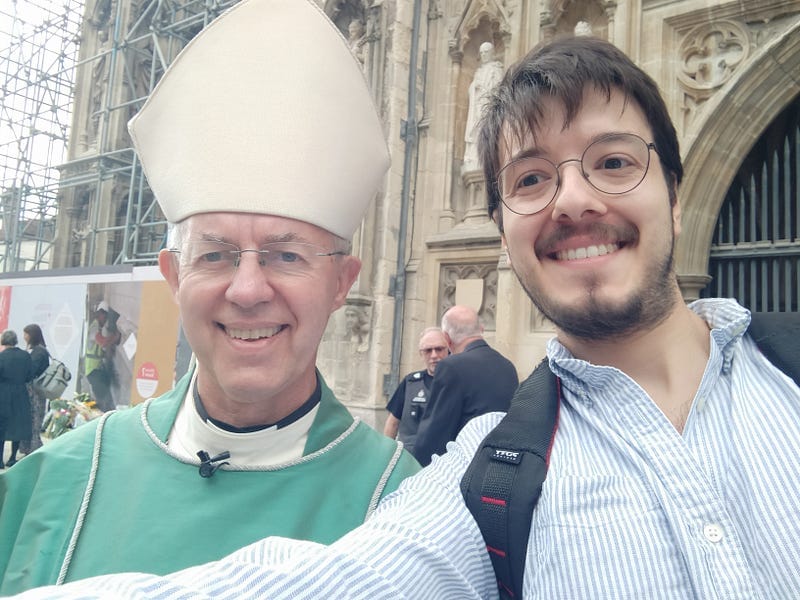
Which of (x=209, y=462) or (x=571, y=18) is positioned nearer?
(x=209, y=462)

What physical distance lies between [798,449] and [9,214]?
613 inches

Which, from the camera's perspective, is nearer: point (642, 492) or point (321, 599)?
point (321, 599)

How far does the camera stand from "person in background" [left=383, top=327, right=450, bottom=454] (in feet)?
12.8

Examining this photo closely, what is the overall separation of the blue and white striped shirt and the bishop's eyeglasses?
51 cm

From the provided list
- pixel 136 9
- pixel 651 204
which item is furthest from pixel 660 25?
pixel 136 9

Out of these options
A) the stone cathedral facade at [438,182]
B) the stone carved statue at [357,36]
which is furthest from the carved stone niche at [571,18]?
the stone carved statue at [357,36]

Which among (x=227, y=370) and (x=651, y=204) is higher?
(x=651, y=204)

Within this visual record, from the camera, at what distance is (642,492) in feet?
3.03

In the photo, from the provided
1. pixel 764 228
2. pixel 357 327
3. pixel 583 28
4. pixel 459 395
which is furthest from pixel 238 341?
pixel 357 327

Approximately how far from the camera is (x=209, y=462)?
1209 mm

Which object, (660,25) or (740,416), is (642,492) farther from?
(660,25)

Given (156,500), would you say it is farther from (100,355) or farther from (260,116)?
(100,355)

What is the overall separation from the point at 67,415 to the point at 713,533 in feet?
14.6

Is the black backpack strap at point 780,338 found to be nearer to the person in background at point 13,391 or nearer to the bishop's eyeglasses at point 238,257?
the bishop's eyeglasses at point 238,257
